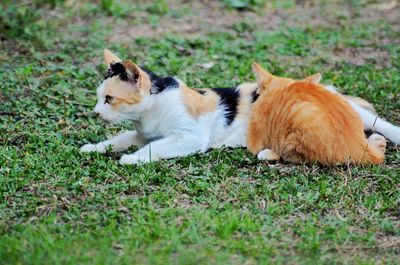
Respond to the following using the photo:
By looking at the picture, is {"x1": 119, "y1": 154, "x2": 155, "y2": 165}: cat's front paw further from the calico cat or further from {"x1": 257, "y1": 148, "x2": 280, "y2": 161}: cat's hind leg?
{"x1": 257, "y1": 148, "x2": 280, "y2": 161}: cat's hind leg

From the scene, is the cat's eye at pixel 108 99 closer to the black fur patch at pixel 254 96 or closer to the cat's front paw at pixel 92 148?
the cat's front paw at pixel 92 148

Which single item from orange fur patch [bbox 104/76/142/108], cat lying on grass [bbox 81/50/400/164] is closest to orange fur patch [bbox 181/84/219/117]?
cat lying on grass [bbox 81/50/400/164]

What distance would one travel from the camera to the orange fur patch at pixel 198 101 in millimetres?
6758

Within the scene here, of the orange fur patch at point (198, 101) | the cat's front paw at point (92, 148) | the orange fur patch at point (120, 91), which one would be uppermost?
the orange fur patch at point (120, 91)

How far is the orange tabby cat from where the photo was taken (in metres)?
6.17

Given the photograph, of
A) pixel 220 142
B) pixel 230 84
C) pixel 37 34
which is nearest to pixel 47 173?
pixel 220 142

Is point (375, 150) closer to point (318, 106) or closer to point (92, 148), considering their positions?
point (318, 106)

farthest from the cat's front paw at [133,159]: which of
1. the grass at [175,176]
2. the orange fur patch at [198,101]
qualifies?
the orange fur patch at [198,101]

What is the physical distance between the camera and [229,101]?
7.06 metres

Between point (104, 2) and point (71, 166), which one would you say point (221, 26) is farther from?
point (71, 166)

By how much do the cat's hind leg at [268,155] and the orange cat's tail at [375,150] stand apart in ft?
2.52

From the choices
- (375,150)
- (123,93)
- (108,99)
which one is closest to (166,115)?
(123,93)

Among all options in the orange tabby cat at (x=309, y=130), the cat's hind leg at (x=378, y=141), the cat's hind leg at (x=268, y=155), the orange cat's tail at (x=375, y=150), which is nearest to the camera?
the orange tabby cat at (x=309, y=130)

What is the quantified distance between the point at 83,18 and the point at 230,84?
314cm
